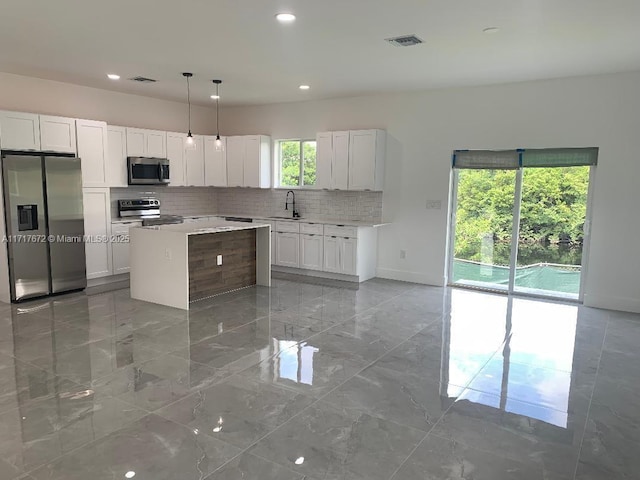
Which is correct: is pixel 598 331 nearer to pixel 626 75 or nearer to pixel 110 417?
pixel 626 75

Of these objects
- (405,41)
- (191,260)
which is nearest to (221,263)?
(191,260)

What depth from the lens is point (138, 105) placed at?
7605 millimetres

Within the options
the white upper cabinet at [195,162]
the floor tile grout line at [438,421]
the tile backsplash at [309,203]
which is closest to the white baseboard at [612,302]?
the floor tile grout line at [438,421]

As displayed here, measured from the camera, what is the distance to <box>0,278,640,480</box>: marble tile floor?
8.58ft

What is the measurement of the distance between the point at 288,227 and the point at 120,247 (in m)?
2.56

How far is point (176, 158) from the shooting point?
7.91m

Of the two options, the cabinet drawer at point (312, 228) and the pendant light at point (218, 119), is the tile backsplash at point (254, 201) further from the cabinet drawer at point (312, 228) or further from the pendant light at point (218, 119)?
the pendant light at point (218, 119)

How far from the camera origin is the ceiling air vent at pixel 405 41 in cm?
426

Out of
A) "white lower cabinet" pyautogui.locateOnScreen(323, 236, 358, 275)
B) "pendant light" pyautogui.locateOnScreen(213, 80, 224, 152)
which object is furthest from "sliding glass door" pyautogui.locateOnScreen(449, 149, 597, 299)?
"pendant light" pyautogui.locateOnScreen(213, 80, 224, 152)

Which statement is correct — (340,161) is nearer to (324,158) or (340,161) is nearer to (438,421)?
(324,158)

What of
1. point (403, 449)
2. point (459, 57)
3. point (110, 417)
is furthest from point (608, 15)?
point (110, 417)

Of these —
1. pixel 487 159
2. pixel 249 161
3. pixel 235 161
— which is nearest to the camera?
pixel 487 159

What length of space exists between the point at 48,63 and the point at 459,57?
4643 millimetres

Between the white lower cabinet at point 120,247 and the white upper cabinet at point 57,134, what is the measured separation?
1.25m
